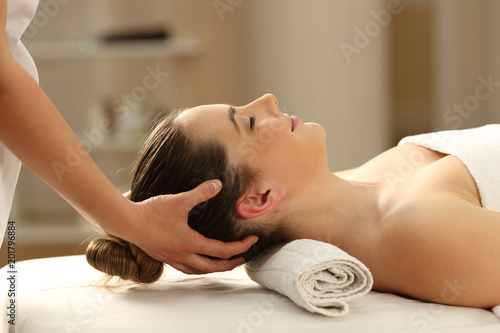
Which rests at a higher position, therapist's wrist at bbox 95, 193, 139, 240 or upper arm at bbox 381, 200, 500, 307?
therapist's wrist at bbox 95, 193, 139, 240

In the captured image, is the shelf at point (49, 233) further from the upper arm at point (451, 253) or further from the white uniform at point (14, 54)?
the upper arm at point (451, 253)

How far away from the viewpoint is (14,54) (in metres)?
1.32

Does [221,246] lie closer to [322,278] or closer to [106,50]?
[322,278]

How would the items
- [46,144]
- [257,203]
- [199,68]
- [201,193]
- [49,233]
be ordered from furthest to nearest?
[199,68], [49,233], [257,203], [201,193], [46,144]

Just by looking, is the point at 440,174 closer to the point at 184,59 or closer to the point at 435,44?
the point at 184,59

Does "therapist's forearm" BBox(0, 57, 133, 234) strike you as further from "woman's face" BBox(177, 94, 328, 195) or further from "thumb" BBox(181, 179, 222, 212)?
"woman's face" BBox(177, 94, 328, 195)

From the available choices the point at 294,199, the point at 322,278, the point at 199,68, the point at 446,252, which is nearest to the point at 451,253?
the point at 446,252

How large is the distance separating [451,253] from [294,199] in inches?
14.8

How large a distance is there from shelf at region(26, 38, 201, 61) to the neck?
2.43 m

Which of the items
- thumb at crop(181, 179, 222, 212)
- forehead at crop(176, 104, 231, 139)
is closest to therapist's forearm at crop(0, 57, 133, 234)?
thumb at crop(181, 179, 222, 212)

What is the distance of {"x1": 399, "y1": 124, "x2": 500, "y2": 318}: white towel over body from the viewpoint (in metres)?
1.45

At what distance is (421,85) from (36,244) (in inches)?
115

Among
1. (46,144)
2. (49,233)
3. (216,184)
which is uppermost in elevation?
(46,144)

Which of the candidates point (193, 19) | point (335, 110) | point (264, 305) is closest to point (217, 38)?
point (193, 19)
